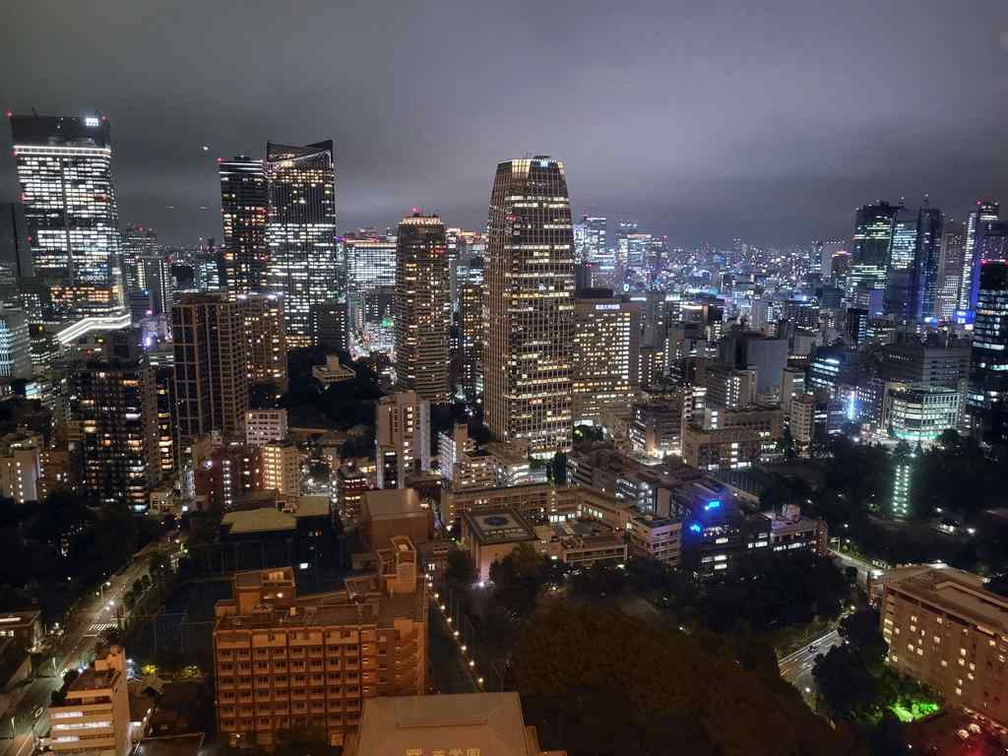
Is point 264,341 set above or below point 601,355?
above

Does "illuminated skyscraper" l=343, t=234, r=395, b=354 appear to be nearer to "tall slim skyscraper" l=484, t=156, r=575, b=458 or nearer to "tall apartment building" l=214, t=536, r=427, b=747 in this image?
"tall slim skyscraper" l=484, t=156, r=575, b=458

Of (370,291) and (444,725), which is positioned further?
(370,291)

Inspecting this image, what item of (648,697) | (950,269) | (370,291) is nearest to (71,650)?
(648,697)

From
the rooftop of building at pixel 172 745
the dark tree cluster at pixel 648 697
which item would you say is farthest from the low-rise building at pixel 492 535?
the rooftop of building at pixel 172 745

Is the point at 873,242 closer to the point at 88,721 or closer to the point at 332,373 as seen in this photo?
the point at 332,373

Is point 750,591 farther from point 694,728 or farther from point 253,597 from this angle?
point 253,597

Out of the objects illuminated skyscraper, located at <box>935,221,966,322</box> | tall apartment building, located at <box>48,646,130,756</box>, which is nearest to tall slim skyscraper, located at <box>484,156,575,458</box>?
tall apartment building, located at <box>48,646,130,756</box>

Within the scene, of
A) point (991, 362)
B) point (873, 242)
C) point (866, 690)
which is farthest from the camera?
point (873, 242)
